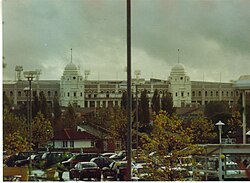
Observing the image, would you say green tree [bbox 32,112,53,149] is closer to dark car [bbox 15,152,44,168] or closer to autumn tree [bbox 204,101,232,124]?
dark car [bbox 15,152,44,168]

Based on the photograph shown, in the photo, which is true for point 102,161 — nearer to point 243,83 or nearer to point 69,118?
point 69,118

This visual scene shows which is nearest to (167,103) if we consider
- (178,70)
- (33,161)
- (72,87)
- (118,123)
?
(178,70)

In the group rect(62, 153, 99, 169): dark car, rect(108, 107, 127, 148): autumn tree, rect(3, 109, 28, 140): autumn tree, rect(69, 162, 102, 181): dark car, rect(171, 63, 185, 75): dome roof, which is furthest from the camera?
rect(171, 63, 185, 75): dome roof

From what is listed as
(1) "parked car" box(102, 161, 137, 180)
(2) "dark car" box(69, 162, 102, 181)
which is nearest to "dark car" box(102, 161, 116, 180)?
(1) "parked car" box(102, 161, 137, 180)

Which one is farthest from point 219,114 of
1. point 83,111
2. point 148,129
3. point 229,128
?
point 83,111

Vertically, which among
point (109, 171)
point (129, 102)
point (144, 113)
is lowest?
point (109, 171)

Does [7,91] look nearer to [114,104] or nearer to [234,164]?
[114,104]
